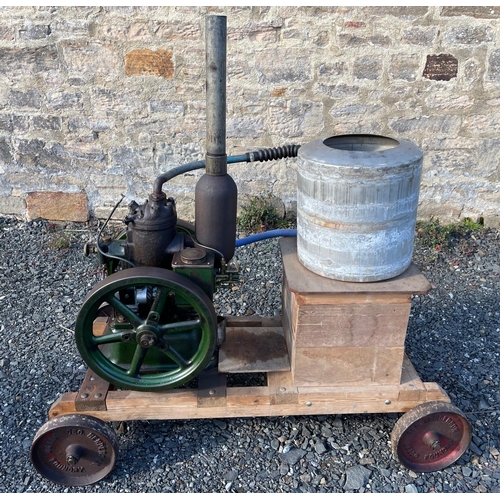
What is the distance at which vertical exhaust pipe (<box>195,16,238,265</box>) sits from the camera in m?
1.99

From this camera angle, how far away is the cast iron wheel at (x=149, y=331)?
6.68 ft

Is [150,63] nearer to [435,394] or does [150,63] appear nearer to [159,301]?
[159,301]

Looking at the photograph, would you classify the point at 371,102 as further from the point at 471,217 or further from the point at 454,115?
the point at 471,217

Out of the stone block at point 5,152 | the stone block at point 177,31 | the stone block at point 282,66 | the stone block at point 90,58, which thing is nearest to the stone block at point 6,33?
the stone block at point 90,58

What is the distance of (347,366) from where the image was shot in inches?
87.7

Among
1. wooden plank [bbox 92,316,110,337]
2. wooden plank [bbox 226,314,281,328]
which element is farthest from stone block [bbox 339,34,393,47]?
wooden plank [bbox 92,316,110,337]

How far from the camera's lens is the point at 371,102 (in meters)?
3.92

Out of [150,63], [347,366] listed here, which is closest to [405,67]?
[150,63]

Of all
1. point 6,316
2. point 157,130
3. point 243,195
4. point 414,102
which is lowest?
point 6,316

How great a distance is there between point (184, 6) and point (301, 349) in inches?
105

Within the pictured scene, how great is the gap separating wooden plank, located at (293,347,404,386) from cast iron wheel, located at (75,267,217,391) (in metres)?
0.41

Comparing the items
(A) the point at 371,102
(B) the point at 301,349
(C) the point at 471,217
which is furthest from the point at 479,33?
(B) the point at 301,349

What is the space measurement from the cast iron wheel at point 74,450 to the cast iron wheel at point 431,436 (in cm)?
120

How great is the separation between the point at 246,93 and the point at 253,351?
2.20m
